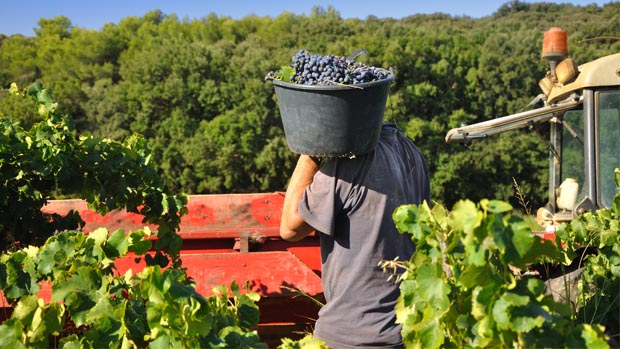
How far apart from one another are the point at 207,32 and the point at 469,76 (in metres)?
8.16

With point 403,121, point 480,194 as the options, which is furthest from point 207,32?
point 480,194

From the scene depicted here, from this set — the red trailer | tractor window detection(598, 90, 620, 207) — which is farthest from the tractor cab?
the red trailer

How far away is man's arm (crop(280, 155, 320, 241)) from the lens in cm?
246

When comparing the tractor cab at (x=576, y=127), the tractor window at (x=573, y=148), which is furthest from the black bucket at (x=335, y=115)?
the tractor window at (x=573, y=148)

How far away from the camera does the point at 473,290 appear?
1.64 metres

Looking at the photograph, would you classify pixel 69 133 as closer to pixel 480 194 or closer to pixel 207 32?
pixel 480 194

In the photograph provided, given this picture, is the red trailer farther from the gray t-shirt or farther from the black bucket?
the black bucket

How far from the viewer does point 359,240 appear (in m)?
2.39

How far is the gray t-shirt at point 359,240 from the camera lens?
2359 mm

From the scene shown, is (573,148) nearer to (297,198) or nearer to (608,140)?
(608,140)

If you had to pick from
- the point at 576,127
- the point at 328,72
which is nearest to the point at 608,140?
the point at 576,127

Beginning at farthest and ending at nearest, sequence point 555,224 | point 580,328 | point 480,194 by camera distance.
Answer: point 480,194
point 555,224
point 580,328

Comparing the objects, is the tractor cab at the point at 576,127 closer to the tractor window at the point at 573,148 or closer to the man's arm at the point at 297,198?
the tractor window at the point at 573,148

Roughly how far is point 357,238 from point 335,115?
1.37ft
